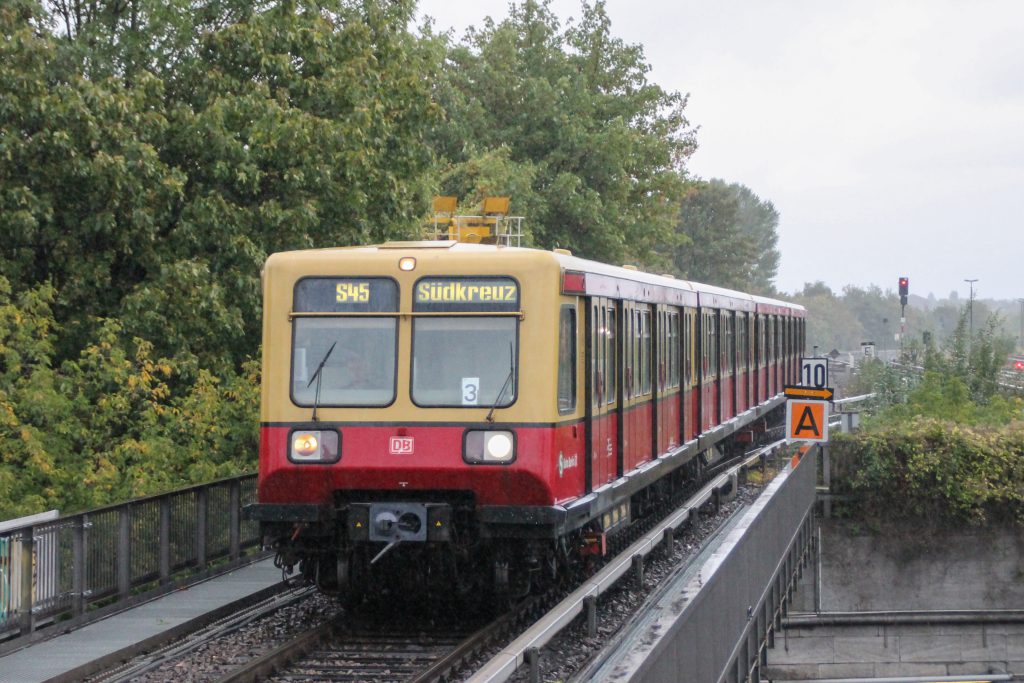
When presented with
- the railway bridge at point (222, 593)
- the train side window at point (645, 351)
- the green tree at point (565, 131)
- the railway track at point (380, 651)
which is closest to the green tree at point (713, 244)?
the green tree at point (565, 131)

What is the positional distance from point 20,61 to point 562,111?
2635 cm

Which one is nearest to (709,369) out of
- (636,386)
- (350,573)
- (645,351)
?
(645,351)

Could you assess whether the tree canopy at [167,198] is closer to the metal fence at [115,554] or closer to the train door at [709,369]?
the metal fence at [115,554]

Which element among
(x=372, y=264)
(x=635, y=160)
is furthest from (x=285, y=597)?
(x=635, y=160)

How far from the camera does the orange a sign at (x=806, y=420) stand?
2247 cm

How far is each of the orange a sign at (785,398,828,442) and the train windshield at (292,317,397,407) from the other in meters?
12.1

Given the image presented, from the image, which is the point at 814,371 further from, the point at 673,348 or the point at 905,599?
the point at 673,348

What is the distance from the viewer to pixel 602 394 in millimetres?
13086

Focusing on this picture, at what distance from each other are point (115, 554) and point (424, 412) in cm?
331

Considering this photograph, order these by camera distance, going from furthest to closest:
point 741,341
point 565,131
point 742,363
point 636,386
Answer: point 565,131, point 742,363, point 741,341, point 636,386

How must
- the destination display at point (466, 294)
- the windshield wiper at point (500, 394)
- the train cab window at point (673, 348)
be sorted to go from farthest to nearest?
the train cab window at point (673, 348)
the destination display at point (466, 294)
the windshield wiper at point (500, 394)

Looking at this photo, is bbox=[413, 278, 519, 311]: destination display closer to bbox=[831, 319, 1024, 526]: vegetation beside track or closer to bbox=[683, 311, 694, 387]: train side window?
bbox=[683, 311, 694, 387]: train side window

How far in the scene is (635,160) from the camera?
43.6 meters

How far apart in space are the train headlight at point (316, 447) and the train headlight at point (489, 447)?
40.2 inches
